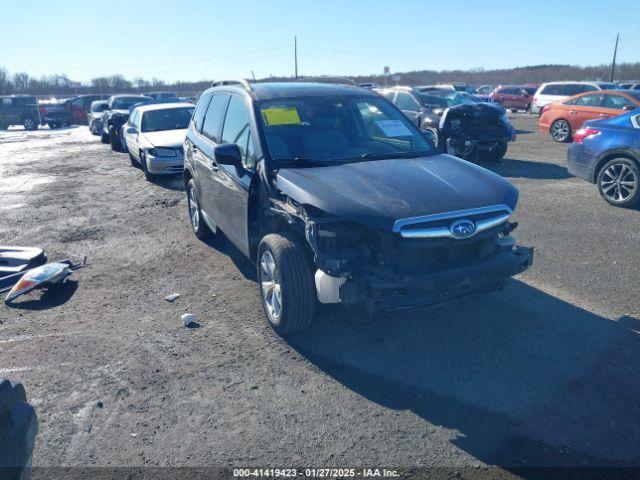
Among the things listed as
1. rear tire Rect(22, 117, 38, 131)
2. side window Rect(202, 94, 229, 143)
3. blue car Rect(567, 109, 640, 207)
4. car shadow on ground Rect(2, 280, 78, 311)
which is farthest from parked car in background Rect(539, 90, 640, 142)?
rear tire Rect(22, 117, 38, 131)

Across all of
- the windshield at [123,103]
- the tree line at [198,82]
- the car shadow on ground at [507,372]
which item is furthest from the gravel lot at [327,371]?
the tree line at [198,82]

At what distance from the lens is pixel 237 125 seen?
5.26m

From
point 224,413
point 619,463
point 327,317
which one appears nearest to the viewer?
point 619,463

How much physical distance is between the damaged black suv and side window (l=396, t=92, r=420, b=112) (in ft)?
28.6

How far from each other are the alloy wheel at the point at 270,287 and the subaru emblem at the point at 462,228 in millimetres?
1377

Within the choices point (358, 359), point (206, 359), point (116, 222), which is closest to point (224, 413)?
point (206, 359)

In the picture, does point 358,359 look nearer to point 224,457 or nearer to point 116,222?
point 224,457

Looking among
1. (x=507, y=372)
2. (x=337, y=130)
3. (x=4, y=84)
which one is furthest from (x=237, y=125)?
(x=4, y=84)

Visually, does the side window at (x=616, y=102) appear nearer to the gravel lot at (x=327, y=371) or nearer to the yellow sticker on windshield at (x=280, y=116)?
the gravel lot at (x=327, y=371)

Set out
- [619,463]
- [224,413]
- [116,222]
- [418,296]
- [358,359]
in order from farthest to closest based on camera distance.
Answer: [116,222], [358,359], [418,296], [224,413], [619,463]

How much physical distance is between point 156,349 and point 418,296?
2106mm

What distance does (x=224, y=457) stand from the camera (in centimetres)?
304

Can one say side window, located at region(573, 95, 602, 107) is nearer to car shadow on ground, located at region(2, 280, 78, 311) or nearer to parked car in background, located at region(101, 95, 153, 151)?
parked car in background, located at region(101, 95, 153, 151)

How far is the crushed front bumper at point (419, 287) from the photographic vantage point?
3650 millimetres
